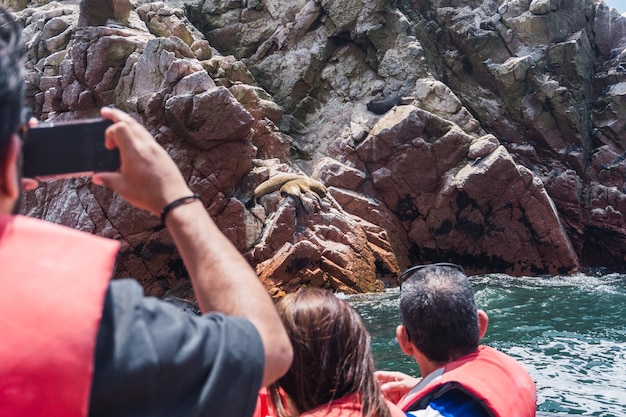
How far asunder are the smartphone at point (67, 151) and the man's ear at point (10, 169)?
27cm

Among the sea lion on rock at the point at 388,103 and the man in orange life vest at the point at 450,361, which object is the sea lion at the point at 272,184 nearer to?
the sea lion on rock at the point at 388,103

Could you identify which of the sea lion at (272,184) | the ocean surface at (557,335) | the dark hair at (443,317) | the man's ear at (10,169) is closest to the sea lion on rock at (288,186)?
the sea lion at (272,184)

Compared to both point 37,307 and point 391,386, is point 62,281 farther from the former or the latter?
point 391,386

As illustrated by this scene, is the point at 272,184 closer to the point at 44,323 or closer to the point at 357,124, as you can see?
the point at 357,124

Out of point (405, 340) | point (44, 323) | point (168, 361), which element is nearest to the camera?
point (44, 323)

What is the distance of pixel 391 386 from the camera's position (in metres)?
2.79

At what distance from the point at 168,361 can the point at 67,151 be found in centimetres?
61

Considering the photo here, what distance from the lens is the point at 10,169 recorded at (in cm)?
88

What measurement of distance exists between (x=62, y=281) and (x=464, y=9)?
28.2 m

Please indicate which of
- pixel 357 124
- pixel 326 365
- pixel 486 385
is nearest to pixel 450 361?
pixel 486 385

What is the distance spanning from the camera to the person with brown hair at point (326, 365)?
6.24 feet

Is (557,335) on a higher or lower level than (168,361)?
lower

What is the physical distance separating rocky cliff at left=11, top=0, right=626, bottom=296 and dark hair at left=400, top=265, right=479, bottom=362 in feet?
34.0

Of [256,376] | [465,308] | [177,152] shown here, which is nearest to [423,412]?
[465,308]
